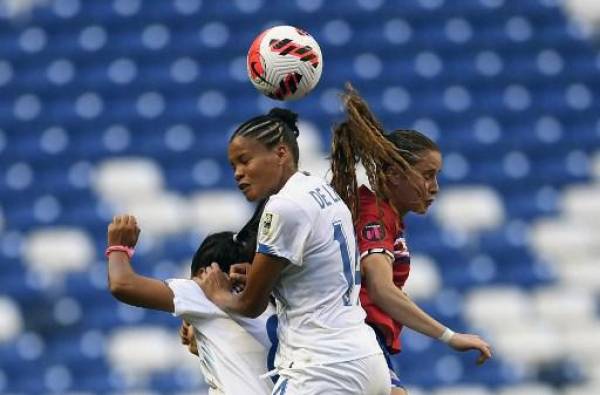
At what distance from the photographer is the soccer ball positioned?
4.11 m

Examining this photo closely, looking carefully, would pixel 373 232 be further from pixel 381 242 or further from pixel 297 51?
pixel 297 51

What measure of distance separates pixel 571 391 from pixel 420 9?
295cm

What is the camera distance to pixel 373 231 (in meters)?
4.00

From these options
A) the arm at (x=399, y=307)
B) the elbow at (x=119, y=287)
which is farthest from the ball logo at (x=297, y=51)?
the elbow at (x=119, y=287)

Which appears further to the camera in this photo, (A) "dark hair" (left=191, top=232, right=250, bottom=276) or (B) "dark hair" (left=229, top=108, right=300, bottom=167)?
(A) "dark hair" (left=191, top=232, right=250, bottom=276)

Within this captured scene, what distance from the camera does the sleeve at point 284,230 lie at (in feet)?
12.3

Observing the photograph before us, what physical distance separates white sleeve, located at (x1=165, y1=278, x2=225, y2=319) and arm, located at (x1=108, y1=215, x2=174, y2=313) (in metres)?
0.03

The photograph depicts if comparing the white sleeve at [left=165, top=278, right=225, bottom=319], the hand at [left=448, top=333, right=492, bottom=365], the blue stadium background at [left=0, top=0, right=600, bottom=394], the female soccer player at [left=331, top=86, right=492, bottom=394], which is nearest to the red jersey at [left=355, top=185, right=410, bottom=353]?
the female soccer player at [left=331, top=86, right=492, bottom=394]

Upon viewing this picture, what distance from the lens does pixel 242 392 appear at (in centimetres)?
394

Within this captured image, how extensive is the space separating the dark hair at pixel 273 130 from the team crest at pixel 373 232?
266 millimetres

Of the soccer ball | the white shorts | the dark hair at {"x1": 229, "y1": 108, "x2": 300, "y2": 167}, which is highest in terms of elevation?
the soccer ball

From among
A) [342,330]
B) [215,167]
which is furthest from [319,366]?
[215,167]

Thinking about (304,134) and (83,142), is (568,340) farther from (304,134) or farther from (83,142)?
(83,142)

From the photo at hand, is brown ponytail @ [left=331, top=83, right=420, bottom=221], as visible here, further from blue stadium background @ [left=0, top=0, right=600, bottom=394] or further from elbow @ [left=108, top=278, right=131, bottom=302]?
blue stadium background @ [left=0, top=0, right=600, bottom=394]
